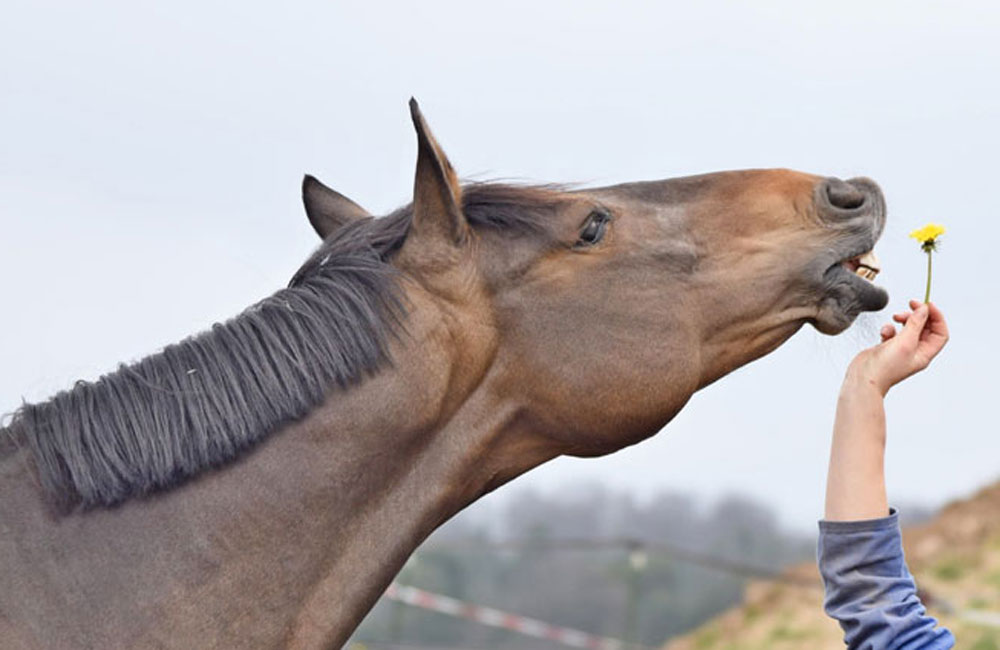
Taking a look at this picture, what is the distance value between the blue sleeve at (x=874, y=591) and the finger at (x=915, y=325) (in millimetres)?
383

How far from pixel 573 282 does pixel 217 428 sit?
0.88 meters

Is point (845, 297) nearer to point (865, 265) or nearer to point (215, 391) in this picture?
point (865, 265)

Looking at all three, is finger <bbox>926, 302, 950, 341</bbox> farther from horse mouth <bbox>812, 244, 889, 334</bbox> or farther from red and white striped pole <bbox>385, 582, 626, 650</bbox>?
red and white striped pole <bbox>385, 582, 626, 650</bbox>

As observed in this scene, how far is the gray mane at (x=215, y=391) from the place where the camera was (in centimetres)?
→ 250

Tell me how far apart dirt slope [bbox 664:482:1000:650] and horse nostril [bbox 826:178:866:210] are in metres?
8.23

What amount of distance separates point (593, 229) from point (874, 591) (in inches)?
41.0

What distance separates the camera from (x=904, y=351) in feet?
8.57

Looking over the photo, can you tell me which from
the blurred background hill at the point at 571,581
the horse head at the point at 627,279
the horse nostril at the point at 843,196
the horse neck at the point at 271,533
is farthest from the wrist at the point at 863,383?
the blurred background hill at the point at 571,581

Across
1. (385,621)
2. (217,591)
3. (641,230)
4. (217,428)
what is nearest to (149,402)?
(217,428)

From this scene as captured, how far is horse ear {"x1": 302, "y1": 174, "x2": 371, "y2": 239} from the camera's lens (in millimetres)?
3299

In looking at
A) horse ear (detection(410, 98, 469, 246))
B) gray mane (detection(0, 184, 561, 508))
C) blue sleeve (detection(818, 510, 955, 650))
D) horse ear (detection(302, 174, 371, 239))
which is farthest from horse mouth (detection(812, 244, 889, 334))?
horse ear (detection(302, 174, 371, 239))

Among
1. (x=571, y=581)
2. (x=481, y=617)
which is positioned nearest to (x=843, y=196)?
(x=481, y=617)

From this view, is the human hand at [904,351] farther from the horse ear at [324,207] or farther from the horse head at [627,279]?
the horse ear at [324,207]

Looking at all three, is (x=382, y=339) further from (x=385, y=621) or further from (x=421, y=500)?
(x=385, y=621)
